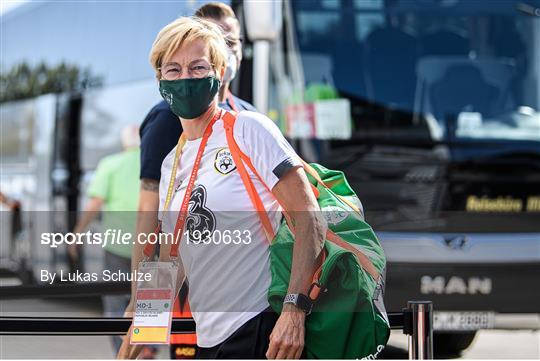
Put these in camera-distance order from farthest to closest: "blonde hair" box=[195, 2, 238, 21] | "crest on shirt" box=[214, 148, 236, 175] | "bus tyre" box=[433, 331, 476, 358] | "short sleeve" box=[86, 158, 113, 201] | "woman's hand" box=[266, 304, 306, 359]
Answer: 1. "bus tyre" box=[433, 331, 476, 358]
2. "short sleeve" box=[86, 158, 113, 201]
3. "blonde hair" box=[195, 2, 238, 21]
4. "crest on shirt" box=[214, 148, 236, 175]
5. "woman's hand" box=[266, 304, 306, 359]

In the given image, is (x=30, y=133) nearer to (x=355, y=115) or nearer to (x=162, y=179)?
(x=355, y=115)

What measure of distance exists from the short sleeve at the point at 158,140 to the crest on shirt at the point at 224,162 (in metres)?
0.22

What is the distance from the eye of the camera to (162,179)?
12.5 ft

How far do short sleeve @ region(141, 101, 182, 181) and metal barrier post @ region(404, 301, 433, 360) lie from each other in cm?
93

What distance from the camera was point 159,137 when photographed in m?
3.87

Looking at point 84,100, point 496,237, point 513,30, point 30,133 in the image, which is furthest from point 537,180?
point 30,133

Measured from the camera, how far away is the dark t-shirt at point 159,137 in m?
3.82

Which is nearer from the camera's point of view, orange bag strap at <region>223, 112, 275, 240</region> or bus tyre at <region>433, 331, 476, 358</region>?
orange bag strap at <region>223, 112, 275, 240</region>

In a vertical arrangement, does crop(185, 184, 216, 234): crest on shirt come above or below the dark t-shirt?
below

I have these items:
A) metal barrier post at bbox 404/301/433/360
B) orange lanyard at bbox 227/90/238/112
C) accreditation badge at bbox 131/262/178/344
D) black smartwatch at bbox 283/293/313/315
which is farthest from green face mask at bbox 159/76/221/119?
metal barrier post at bbox 404/301/433/360

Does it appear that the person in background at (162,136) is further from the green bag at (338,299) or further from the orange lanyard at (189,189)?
the green bag at (338,299)

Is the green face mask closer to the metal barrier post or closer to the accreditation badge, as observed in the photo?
the accreditation badge

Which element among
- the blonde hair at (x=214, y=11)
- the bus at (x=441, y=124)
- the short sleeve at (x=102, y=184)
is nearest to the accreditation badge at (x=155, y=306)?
the blonde hair at (x=214, y=11)

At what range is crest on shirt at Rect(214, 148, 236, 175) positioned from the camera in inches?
141
